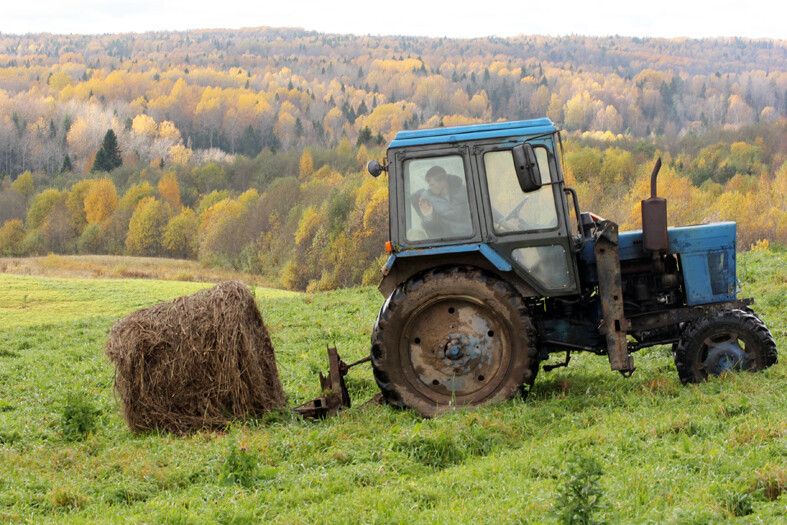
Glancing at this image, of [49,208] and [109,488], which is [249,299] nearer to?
[109,488]

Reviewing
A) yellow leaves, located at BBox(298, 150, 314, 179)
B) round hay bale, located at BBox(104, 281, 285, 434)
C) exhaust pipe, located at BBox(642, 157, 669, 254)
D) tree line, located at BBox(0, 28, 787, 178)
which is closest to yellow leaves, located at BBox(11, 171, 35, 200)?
tree line, located at BBox(0, 28, 787, 178)

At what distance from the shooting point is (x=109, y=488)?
5.89m

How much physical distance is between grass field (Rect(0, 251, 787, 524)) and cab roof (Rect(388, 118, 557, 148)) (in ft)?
8.26

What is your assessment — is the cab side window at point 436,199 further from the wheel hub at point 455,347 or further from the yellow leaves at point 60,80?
the yellow leaves at point 60,80

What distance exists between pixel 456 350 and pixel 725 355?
98.9 inches

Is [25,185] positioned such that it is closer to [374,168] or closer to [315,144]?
[315,144]

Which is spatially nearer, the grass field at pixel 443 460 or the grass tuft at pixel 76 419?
the grass field at pixel 443 460

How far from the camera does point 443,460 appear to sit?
6098 mm

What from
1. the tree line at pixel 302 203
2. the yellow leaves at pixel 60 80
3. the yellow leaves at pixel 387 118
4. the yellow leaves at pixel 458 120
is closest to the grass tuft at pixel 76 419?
the tree line at pixel 302 203

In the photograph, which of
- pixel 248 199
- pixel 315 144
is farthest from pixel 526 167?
pixel 315 144

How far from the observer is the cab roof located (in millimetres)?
7352

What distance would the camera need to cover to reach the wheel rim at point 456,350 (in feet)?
24.3

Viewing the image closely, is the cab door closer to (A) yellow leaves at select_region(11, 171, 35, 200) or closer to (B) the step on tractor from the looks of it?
(B) the step on tractor

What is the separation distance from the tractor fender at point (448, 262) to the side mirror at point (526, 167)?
725 mm
